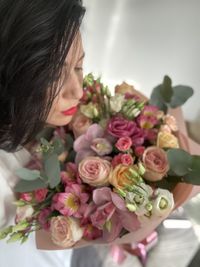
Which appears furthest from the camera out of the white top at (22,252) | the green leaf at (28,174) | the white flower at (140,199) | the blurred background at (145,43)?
the blurred background at (145,43)

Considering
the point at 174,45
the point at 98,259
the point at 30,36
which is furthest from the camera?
the point at 174,45

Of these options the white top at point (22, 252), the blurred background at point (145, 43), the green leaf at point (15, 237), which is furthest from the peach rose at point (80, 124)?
the blurred background at point (145, 43)

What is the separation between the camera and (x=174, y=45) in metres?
1.44

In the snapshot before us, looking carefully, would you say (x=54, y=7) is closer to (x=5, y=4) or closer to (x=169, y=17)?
(x=5, y=4)

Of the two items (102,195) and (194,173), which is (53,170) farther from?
(194,173)

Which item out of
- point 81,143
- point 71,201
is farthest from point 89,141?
point 71,201

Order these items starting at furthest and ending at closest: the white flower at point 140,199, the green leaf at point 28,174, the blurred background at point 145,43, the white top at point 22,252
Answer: the blurred background at point 145,43, the white top at point 22,252, the green leaf at point 28,174, the white flower at point 140,199

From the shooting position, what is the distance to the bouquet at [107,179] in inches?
25.0

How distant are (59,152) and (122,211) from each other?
16cm

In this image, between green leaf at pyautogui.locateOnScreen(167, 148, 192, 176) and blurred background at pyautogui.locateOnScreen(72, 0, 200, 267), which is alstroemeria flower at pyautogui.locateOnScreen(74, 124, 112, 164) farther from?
blurred background at pyautogui.locateOnScreen(72, 0, 200, 267)

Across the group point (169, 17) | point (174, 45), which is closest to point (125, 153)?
point (174, 45)

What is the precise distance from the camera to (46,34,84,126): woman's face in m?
0.65

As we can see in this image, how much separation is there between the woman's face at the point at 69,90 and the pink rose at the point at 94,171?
0.11 m

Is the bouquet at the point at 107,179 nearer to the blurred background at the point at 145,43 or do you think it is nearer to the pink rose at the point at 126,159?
the pink rose at the point at 126,159
